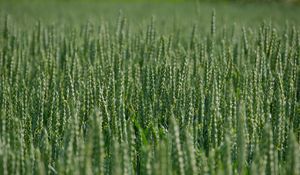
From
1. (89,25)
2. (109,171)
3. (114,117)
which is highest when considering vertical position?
(89,25)

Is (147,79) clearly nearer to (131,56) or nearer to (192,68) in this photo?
(192,68)

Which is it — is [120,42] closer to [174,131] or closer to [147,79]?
[147,79]

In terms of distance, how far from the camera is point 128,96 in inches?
129

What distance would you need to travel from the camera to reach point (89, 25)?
5152mm

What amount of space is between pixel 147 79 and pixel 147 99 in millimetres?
185

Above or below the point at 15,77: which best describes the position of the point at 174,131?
below

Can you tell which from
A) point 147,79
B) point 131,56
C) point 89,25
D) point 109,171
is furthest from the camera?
point 89,25

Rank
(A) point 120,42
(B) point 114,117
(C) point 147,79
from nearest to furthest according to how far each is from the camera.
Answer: (B) point 114,117
(C) point 147,79
(A) point 120,42

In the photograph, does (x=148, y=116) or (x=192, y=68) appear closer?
(x=148, y=116)

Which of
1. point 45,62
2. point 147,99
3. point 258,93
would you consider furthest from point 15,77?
point 258,93

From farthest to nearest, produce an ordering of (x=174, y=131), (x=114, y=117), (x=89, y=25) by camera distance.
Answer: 1. (x=89, y=25)
2. (x=114, y=117)
3. (x=174, y=131)

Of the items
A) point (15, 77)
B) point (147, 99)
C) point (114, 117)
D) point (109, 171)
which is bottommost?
point (109, 171)

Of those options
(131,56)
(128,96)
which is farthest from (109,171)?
(131,56)

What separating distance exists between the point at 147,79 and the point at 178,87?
30cm
